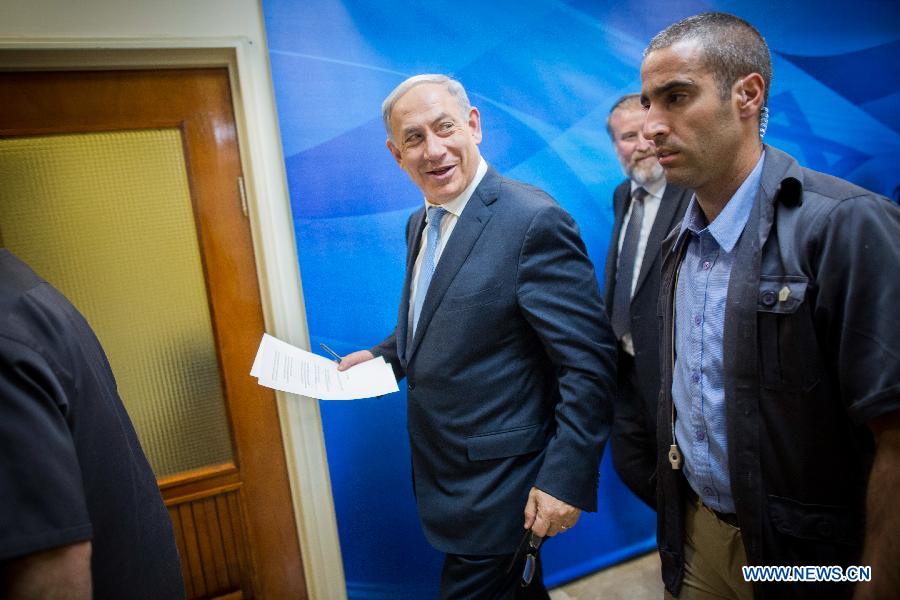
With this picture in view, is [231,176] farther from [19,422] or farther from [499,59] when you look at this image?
[19,422]

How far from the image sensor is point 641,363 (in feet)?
5.82

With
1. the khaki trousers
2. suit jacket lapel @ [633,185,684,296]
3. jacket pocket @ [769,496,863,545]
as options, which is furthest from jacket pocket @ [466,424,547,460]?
suit jacket lapel @ [633,185,684,296]

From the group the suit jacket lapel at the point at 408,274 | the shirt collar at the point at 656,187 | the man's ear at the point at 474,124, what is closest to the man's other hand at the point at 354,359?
the suit jacket lapel at the point at 408,274

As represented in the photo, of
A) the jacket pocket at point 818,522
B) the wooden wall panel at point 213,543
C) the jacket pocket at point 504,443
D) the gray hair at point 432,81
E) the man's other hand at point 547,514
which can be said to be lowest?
the wooden wall panel at point 213,543

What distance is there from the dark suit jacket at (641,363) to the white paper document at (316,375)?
807 mm

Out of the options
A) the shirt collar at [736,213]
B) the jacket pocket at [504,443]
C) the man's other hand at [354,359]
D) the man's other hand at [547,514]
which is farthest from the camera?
the man's other hand at [354,359]

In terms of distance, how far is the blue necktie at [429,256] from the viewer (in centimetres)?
146

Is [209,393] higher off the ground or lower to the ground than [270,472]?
higher

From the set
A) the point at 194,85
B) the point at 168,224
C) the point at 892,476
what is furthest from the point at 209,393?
the point at 892,476

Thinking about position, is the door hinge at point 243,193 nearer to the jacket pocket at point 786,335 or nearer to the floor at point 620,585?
the jacket pocket at point 786,335

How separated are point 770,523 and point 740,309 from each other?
392mm

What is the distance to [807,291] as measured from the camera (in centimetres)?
90

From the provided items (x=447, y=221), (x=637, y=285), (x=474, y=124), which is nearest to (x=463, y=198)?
(x=447, y=221)

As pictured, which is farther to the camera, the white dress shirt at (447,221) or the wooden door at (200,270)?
the wooden door at (200,270)
